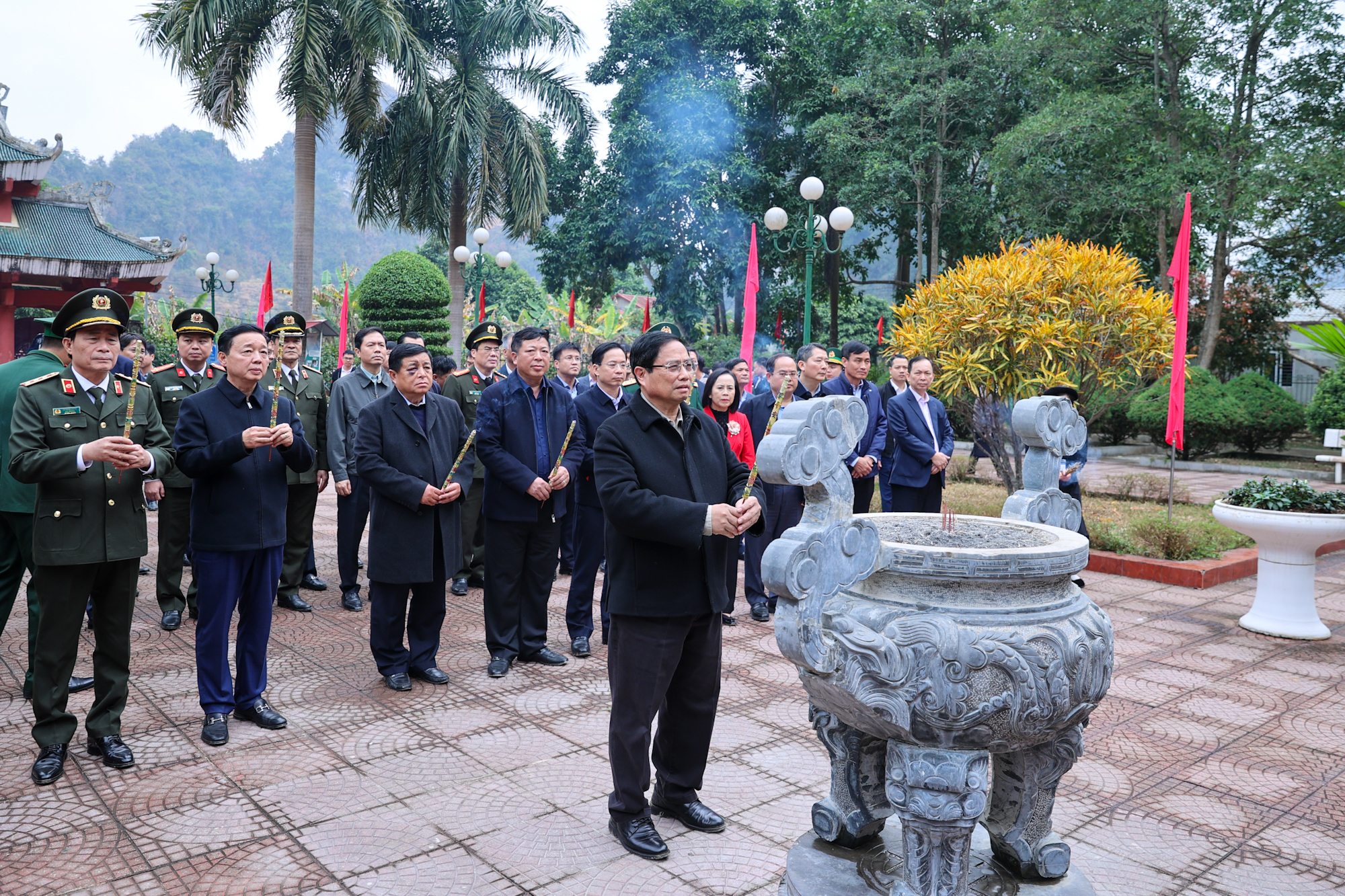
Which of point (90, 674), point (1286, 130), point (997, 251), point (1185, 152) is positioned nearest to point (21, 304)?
point (90, 674)

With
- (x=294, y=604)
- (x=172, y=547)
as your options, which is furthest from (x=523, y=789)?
(x=172, y=547)

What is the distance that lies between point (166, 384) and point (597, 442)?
13.1 feet

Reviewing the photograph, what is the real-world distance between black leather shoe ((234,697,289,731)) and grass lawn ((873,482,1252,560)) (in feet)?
16.6

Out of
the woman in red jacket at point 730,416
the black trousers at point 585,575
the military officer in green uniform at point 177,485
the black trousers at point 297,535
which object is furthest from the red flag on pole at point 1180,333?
the military officer in green uniform at point 177,485

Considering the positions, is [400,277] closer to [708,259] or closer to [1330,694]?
[708,259]

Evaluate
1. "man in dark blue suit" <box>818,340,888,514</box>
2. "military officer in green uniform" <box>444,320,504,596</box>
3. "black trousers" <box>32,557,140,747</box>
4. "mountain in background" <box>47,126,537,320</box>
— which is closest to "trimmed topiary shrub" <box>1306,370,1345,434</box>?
"man in dark blue suit" <box>818,340,888,514</box>

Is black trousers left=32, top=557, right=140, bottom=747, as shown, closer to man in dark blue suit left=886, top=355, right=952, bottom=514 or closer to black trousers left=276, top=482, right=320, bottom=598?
black trousers left=276, top=482, right=320, bottom=598

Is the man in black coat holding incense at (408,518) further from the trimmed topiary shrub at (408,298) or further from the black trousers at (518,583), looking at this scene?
the trimmed topiary shrub at (408,298)

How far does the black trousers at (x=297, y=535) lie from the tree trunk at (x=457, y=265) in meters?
15.2

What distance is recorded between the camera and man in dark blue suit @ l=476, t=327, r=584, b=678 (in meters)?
4.66

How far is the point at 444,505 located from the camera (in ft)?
14.9

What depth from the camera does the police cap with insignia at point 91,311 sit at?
11.3 ft

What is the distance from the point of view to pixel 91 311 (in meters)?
3.47

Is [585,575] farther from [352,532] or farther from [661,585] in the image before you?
[661,585]
